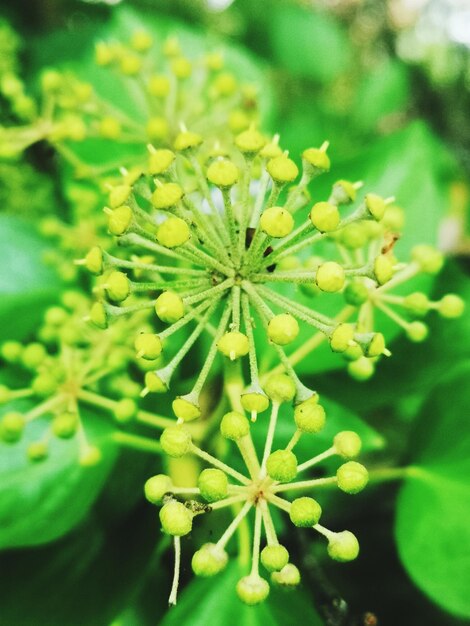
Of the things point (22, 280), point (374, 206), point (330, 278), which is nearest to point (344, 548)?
point (330, 278)

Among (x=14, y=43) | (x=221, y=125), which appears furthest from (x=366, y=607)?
(x=14, y=43)

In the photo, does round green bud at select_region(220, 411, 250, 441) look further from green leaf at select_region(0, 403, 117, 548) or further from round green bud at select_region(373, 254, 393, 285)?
green leaf at select_region(0, 403, 117, 548)

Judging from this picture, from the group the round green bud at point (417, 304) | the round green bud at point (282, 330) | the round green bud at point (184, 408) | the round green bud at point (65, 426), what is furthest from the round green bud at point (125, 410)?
the round green bud at point (417, 304)

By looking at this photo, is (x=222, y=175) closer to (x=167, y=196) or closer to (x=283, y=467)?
(x=167, y=196)

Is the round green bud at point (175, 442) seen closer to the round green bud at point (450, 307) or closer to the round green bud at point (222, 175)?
the round green bud at point (222, 175)

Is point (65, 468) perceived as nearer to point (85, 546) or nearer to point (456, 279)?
point (85, 546)
